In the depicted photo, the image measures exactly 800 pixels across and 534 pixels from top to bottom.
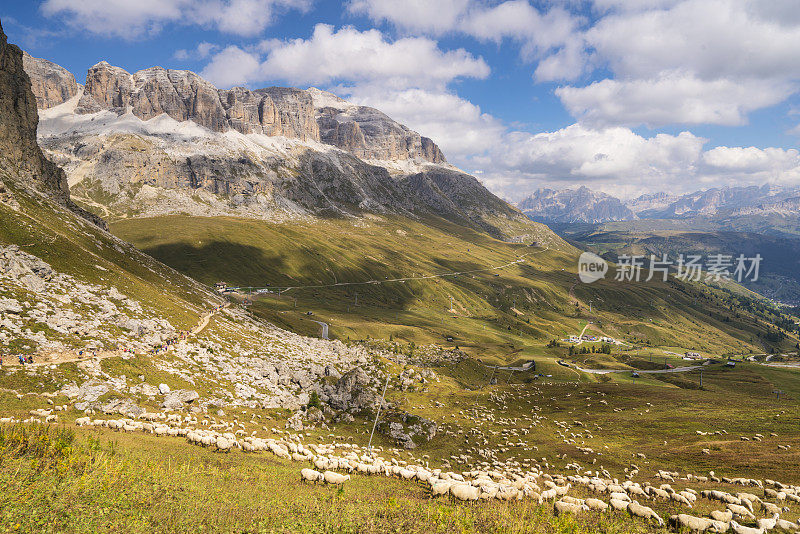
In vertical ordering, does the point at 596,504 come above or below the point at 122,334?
above

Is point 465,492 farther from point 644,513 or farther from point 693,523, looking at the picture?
point 693,523

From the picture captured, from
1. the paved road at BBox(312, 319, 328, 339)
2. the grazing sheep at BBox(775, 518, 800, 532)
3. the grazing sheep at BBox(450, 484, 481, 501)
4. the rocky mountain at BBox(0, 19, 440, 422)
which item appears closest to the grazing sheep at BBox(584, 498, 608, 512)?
the grazing sheep at BBox(450, 484, 481, 501)

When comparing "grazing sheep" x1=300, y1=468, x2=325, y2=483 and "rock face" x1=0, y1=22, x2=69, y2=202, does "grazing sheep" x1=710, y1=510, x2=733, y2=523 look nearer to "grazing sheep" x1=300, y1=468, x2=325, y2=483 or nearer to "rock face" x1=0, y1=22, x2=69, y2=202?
"grazing sheep" x1=300, y1=468, x2=325, y2=483

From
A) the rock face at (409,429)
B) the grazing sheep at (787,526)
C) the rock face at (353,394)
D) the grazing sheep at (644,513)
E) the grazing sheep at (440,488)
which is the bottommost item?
the rock face at (409,429)

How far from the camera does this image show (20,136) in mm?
102312

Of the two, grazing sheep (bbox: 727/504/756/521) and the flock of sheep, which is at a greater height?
grazing sheep (bbox: 727/504/756/521)

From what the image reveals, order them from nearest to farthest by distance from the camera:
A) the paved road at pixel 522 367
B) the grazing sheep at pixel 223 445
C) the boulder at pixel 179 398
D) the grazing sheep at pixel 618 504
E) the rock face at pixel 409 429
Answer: the grazing sheep at pixel 618 504
the grazing sheep at pixel 223 445
the boulder at pixel 179 398
the rock face at pixel 409 429
the paved road at pixel 522 367

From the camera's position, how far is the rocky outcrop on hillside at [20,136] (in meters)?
95.6

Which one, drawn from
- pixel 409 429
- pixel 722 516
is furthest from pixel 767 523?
pixel 409 429

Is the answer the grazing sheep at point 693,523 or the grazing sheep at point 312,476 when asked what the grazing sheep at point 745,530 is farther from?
the grazing sheep at point 312,476

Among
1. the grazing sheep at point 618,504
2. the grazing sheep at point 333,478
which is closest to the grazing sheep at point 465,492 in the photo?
the grazing sheep at point 333,478

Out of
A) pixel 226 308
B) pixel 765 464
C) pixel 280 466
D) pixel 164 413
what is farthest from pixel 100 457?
pixel 226 308

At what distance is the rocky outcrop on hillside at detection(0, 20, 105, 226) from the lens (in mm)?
95625

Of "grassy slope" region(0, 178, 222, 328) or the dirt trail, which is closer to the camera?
→ the dirt trail
